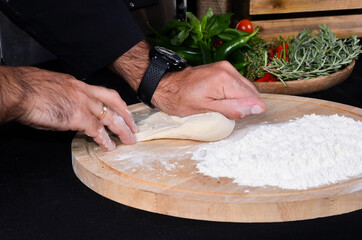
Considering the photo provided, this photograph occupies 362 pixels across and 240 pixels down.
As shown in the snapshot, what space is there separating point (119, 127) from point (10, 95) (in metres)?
0.28

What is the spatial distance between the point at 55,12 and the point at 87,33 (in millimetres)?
102

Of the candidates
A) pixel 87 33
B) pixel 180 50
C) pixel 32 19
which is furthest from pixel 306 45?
pixel 32 19

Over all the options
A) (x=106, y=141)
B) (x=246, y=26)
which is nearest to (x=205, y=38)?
(x=246, y=26)

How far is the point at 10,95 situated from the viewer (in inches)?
40.8

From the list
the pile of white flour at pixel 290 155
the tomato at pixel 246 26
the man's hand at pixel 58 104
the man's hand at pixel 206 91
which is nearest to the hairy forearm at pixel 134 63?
the man's hand at pixel 206 91

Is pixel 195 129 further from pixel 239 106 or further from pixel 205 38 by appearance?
pixel 205 38

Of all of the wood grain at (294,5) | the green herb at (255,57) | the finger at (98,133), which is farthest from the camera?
the wood grain at (294,5)

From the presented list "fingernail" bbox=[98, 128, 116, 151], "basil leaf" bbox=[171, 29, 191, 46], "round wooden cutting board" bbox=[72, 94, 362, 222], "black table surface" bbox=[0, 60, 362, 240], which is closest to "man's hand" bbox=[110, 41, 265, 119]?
"round wooden cutting board" bbox=[72, 94, 362, 222]

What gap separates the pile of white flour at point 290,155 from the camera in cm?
101

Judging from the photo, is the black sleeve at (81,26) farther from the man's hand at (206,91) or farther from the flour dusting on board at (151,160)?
the flour dusting on board at (151,160)

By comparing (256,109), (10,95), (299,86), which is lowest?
(299,86)

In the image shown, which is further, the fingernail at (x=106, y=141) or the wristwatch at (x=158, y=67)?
the wristwatch at (x=158, y=67)

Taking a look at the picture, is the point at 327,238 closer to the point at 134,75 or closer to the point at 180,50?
the point at 134,75

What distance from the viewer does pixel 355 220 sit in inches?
36.7
